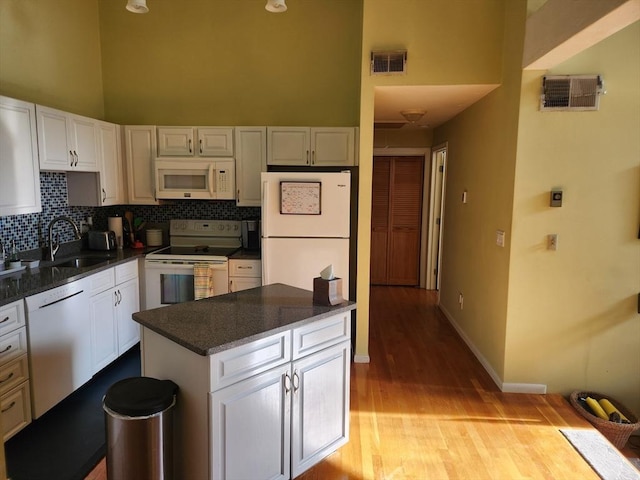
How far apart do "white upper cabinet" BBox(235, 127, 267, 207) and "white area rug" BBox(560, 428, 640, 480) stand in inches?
122

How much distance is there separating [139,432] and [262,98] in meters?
3.47

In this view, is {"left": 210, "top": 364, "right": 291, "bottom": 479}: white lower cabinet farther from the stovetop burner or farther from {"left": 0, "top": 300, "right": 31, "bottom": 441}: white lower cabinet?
the stovetop burner

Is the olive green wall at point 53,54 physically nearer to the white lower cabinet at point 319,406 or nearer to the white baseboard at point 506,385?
the white lower cabinet at point 319,406

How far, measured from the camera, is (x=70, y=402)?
2.88 meters

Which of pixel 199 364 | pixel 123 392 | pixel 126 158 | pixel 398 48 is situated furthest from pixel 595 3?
pixel 126 158

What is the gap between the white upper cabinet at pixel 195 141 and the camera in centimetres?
396

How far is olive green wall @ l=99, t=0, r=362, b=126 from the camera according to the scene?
4184 mm

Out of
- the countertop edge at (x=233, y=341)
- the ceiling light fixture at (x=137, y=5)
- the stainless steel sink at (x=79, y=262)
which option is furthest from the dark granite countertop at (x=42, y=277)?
the ceiling light fixture at (x=137, y=5)

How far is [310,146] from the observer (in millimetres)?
3965

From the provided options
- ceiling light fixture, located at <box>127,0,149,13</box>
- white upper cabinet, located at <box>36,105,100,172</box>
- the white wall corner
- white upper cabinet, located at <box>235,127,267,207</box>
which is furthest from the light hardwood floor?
ceiling light fixture, located at <box>127,0,149,13</box>

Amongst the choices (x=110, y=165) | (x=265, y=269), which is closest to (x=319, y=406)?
(x=265, y=269)

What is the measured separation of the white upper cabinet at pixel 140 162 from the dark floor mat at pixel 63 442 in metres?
1.82

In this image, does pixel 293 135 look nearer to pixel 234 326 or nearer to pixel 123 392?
pixel 234 326

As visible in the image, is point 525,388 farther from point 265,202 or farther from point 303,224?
point 265,202
